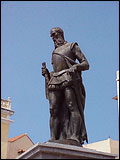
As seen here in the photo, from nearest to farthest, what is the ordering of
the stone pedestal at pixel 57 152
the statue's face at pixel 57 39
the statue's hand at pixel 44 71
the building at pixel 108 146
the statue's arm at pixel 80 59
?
1. the stone pedestal at pixel 57 152
2. the statue's arm at pixel 80 59
3. the statue's hand at pixel 44 71
4. the statue's face at pixel 57 39
5. the building at pixel 108 146

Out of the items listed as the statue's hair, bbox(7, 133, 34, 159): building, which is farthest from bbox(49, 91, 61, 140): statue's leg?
bbox(7, 133, 34, 159): building

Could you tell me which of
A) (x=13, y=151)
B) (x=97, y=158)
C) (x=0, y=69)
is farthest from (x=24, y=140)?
(x=97, y=158)

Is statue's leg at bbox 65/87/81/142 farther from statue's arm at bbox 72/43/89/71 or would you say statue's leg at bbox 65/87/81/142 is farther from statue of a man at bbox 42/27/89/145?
statue's arm at bbox 72/43/89/71

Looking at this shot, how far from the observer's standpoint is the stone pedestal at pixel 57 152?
537 cm

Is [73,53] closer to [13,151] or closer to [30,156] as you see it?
[30,156]

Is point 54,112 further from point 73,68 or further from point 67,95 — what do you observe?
point 73,68

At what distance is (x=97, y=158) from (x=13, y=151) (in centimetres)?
1805

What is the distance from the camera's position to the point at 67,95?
6.30 metres

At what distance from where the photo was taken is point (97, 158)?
5.75 meters

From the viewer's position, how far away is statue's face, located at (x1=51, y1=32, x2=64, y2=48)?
22.6ft

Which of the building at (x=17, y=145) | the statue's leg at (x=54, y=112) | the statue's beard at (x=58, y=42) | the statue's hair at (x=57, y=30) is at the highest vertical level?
the statue's hair at (x=57, y=30)

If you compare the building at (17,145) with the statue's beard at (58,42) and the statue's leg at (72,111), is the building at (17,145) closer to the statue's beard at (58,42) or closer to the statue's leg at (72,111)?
the statue's beard at (58,42)

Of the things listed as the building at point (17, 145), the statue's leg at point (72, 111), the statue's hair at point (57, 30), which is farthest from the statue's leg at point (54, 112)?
the building at point (17, 145)

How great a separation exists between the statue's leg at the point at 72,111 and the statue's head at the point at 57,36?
1.07 metres
